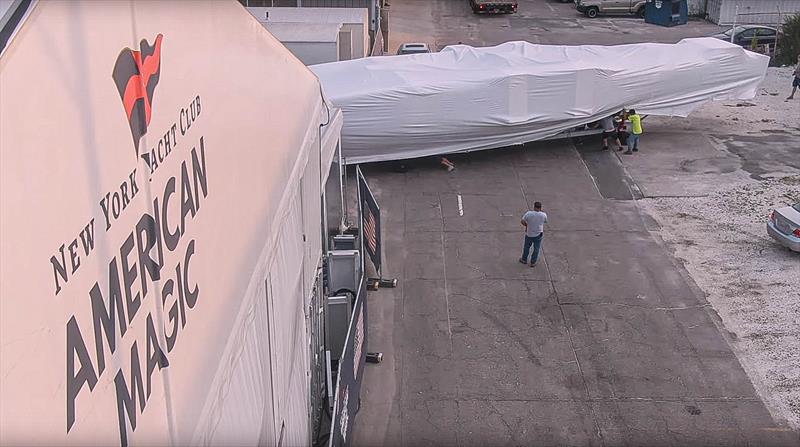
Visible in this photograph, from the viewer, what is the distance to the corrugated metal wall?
32438mm

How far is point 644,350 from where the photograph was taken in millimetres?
10195

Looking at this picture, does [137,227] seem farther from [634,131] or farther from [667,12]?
[667,12]

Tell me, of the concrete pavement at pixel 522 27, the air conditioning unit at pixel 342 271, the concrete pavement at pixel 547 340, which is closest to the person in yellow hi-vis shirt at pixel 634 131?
the concrete pavement at pixel 547 340

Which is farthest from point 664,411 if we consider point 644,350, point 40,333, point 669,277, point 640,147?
point 640,147

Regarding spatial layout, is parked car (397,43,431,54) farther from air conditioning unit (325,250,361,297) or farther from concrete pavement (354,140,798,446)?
air conditioning unit (325,250,361,297)

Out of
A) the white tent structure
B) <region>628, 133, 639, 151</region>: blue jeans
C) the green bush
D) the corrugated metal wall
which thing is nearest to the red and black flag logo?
the white tent structure

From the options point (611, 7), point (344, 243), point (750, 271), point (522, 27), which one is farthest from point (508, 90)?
point (611, 7)

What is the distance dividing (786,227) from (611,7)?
24.8 m

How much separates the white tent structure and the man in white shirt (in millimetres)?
7252

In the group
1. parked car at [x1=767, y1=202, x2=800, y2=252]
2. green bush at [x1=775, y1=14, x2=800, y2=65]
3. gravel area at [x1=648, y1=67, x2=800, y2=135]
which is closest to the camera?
parked car at [x1=767, y1=202, x2=800, y2=252]

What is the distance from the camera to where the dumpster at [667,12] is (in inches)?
1294

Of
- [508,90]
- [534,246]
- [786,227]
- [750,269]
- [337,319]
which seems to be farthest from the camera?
[508,90]

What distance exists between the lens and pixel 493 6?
35.2 metres

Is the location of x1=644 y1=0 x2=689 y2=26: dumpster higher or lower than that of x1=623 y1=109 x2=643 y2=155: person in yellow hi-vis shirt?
higher
